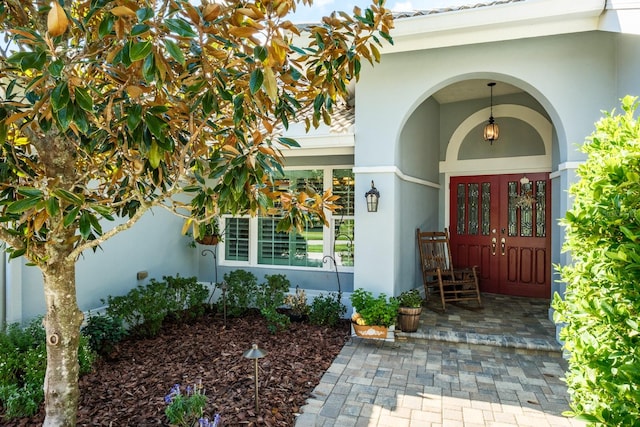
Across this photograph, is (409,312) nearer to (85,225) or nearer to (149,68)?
(85,225)

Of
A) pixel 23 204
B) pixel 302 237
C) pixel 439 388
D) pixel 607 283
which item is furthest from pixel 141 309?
pixel 607 283

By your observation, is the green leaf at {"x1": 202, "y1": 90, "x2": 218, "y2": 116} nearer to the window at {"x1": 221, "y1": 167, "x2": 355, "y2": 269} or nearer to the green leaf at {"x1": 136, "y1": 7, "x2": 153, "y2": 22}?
the green leaf at {"x1": 136, "y1": 7, "x2": 153, "y2": 22}

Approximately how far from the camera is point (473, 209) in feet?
24.4

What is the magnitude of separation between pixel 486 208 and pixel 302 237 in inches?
150

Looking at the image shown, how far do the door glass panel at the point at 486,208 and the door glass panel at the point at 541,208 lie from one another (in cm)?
83

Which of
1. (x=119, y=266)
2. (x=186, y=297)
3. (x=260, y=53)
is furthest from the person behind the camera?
(x=186, y=297)

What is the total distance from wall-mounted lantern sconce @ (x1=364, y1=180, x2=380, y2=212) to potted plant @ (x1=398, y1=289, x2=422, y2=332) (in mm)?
1318

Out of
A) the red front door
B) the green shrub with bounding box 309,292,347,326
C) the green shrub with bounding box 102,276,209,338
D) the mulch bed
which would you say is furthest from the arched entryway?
the green shrub with bounding box 102,276,209,338

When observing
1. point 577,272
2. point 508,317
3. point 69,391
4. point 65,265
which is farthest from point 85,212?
point 508,317

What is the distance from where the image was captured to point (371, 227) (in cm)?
516

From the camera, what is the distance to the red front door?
22.4 ft

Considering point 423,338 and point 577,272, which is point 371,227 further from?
point 577,272

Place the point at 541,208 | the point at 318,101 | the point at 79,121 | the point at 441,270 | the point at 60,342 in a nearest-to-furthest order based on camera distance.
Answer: the point at 79,121 → the point at 60,342 → the point at 318,101 → the point at 441,270 → the point at 541,208

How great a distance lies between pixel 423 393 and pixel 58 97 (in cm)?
371
